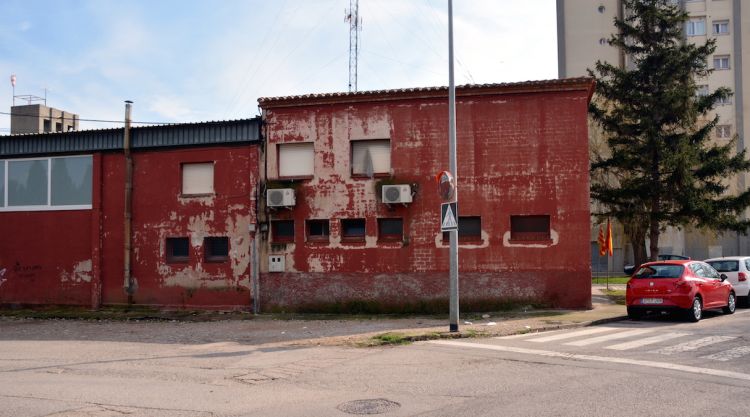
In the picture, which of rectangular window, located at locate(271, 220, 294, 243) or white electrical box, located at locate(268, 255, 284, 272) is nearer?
white electrical box, located at locate(268, 255, 284, 272)

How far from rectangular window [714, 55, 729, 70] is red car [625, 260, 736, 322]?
39.9 meters

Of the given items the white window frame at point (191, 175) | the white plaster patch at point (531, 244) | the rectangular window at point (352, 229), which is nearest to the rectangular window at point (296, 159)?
the rectangular window at point (352, 229)

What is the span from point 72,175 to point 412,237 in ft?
39.1

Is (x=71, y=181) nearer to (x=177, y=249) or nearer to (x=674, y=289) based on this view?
(x=177, y=249)

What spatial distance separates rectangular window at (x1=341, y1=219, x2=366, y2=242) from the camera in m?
19.3

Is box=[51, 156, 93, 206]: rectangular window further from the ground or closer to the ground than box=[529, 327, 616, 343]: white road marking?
further from the ground

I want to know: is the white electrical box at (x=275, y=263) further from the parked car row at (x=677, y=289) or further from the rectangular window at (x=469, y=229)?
the parked car row at (x=677, y=289)

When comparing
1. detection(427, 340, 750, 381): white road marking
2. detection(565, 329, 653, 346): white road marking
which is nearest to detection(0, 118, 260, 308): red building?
detection(427, 340, 750, 381): white road marking

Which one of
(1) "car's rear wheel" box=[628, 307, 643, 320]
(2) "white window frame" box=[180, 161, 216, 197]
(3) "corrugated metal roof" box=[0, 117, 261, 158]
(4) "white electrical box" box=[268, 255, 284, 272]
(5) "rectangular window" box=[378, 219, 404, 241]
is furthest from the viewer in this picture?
(2) "white window frame" box=[180, 161, 216, 197]

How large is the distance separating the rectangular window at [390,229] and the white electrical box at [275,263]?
123 inches

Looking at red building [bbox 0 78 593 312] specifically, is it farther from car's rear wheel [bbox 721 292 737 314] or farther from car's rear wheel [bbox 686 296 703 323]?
car's rear wheel [bbox 721 292 737 314]

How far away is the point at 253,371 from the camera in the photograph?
33.0 feet

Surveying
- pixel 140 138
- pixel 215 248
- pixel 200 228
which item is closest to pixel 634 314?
pixel 215 248

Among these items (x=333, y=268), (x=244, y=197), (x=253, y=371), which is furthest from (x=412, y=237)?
(x=253, y=371)
